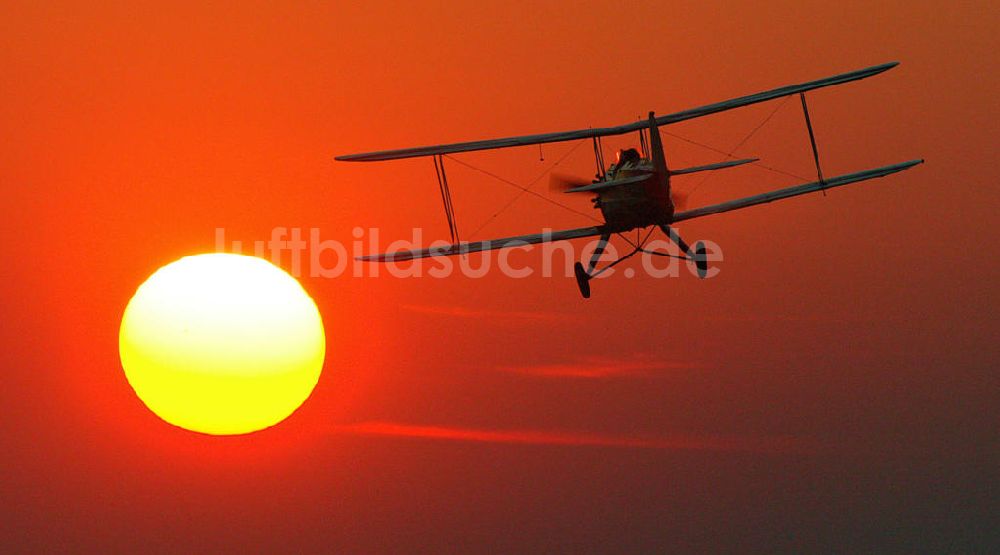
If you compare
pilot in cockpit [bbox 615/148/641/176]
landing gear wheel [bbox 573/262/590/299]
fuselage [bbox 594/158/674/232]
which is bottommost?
landing gear wheel [bbox 573/262/590/299]

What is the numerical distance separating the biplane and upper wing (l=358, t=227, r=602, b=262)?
0.09 ft

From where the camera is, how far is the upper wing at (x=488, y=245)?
42.5m

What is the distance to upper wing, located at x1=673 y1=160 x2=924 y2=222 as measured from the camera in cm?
4147

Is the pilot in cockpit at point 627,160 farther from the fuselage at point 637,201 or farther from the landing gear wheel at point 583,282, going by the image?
the landing gear wheel at point 583,282

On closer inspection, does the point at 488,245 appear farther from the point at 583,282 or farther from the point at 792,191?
the point at 792,191

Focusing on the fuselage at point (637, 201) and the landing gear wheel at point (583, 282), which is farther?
the landing gear wheel at point (583, 282)

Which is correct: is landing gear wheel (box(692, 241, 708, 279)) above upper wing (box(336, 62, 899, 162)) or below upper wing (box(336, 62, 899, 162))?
below

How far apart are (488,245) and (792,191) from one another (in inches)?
341

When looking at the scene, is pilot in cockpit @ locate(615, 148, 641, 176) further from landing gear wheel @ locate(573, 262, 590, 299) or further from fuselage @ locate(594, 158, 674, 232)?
landing gear wheel @ locate(573, 262, 590, 299)

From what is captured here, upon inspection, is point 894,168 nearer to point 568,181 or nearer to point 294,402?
point 568,181

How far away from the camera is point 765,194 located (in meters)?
42.1

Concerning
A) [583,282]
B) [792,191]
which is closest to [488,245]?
[583,282]

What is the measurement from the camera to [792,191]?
41844 millimetres

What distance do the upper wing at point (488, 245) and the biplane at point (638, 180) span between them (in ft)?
0.09
